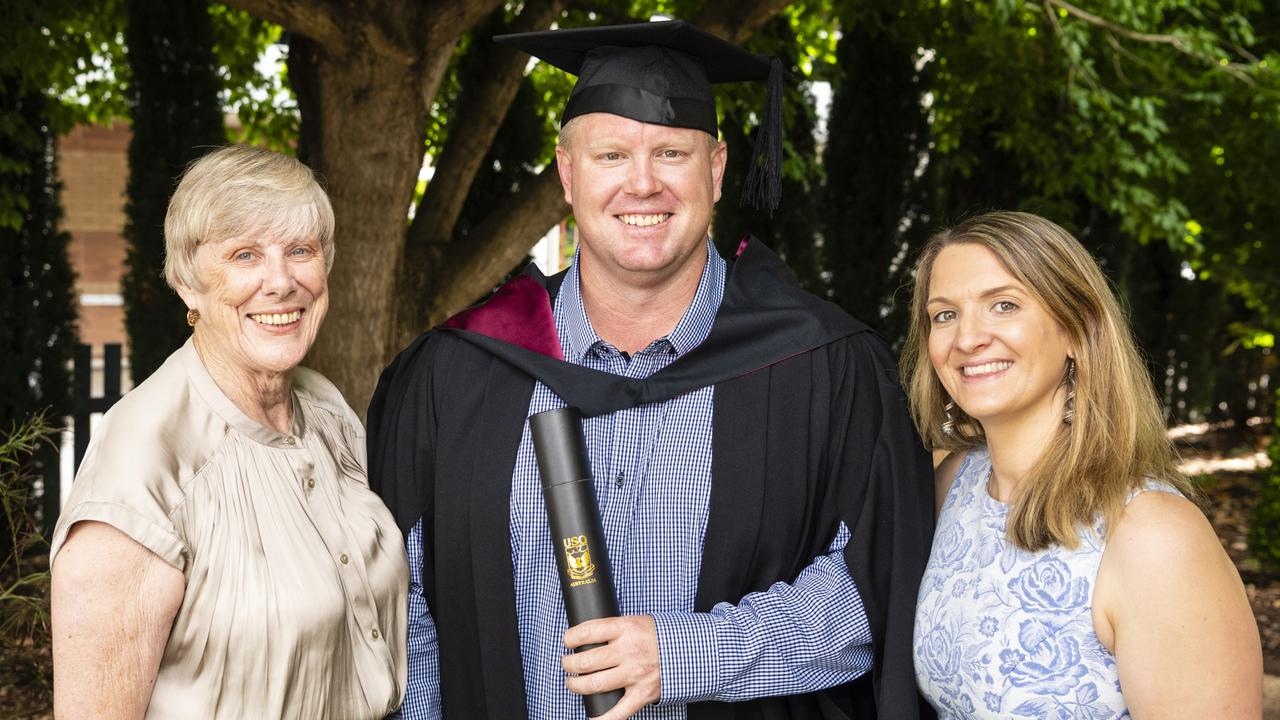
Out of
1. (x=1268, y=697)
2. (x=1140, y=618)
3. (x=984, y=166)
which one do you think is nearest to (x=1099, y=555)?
(x=1140, y=618)

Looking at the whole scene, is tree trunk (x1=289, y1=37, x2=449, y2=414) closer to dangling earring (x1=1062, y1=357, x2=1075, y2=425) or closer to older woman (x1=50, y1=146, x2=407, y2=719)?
older woman (x1=50, y1=146, x2=407, y2=719)

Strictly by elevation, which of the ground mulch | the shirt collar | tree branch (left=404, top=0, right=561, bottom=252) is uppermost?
tree branch (left=404, top=0, right=561, bottom=252)

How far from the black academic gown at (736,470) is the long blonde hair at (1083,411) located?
347 millimetres

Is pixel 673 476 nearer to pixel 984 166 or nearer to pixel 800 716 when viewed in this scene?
pixel 800 716

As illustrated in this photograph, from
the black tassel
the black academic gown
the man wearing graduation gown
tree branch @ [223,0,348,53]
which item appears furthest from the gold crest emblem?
tree branch @ [223,0,348,53]

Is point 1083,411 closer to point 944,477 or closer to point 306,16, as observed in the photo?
point 944,477

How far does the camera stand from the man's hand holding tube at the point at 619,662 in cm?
202

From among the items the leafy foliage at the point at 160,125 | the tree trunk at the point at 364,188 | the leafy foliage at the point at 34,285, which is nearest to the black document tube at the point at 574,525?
the tree trunk at the point at 364,188

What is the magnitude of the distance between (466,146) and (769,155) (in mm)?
3122

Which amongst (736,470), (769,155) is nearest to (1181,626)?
(736,470)

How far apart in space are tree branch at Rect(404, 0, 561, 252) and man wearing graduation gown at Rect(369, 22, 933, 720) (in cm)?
301

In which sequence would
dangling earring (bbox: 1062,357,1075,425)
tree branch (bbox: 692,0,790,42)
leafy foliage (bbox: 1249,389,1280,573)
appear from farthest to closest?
1. leafy foliage (bbox: 1249,389,1280,573)
2. tree branch (bbox: 692,0,790,42)
3. dangling earring (bbox: 1062,357,1075,425)

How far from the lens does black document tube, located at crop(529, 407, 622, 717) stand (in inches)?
79.5

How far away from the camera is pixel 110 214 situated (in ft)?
66.2
